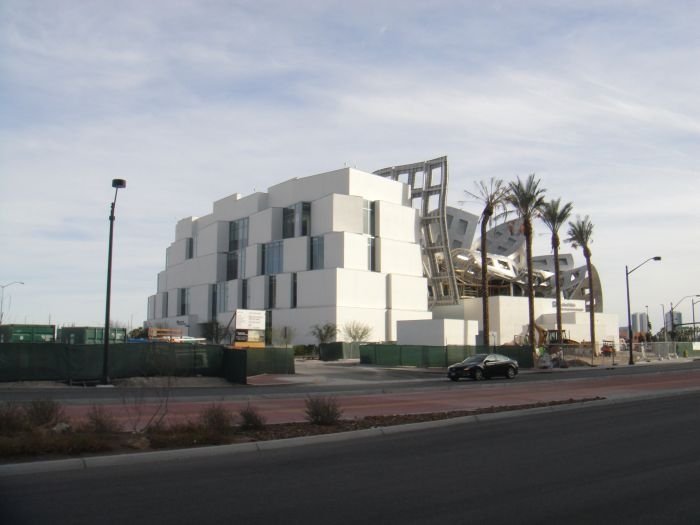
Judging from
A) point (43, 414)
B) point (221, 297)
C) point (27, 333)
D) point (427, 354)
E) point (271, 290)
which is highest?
point (271, 290)

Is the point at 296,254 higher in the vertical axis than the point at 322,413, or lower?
higher

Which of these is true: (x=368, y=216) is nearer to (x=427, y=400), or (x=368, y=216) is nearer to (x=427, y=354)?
(x=427, y=354)

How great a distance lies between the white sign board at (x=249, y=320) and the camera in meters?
48.4

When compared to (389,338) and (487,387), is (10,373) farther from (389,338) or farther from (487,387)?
(389,338)

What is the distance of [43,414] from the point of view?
548 inches

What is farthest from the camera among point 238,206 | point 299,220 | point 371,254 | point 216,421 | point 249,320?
point 238,206

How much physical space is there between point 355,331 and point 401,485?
62238mm

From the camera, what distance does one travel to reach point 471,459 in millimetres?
11508

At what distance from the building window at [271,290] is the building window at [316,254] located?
17.6 ft

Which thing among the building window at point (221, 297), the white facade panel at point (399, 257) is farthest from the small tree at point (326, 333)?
the building window at point (221, 297)

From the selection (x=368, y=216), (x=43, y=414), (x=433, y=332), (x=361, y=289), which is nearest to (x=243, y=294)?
(x=361, y=289)

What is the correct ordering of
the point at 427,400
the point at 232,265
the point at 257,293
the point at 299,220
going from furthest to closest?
the point at 232,265, the point at 257,293, the point at 299,220, the point at 427,400

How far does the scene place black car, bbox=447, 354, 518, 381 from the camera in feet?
121

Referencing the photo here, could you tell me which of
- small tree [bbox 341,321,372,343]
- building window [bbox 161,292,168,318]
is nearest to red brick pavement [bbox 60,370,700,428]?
small tree [bbox 341,321,372,343]
